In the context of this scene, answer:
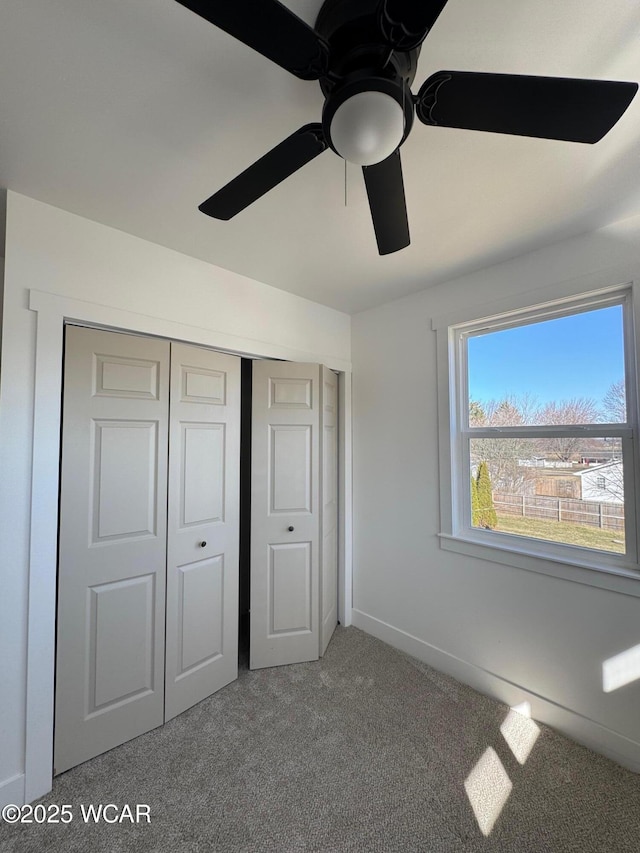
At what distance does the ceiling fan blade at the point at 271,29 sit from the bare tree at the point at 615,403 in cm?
187

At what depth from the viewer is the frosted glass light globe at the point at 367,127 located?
31.0 inches

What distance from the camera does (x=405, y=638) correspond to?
2467mm

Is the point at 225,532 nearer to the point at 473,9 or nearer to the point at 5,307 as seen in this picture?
the point at 5,307

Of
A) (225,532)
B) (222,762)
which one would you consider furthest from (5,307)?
(222,762)

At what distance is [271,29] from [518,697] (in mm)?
2804

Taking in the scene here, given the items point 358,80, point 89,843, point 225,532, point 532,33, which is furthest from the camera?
point 225,532

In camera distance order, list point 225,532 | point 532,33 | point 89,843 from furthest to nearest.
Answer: point 225,532 < point 89,843 < point 532,33

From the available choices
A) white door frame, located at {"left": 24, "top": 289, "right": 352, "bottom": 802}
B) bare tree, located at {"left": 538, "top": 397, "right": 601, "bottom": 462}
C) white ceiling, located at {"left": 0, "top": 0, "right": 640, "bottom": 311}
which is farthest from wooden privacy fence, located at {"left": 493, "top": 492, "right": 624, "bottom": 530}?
white door frame, located at {"left": 24, "top": 289, "right": 352, "bottom": 802}

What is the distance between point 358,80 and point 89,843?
98.1 inches

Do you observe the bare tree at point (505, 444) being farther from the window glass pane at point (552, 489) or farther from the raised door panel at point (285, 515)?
the raised door panel at point (285, 515)

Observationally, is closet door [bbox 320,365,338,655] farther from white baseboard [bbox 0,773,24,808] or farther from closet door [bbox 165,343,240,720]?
white baseboard [bbox 0,773,24,808]

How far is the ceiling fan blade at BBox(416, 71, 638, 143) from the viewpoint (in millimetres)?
751

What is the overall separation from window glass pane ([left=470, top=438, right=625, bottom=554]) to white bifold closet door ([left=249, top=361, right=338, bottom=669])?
1061mm

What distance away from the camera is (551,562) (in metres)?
1.86
